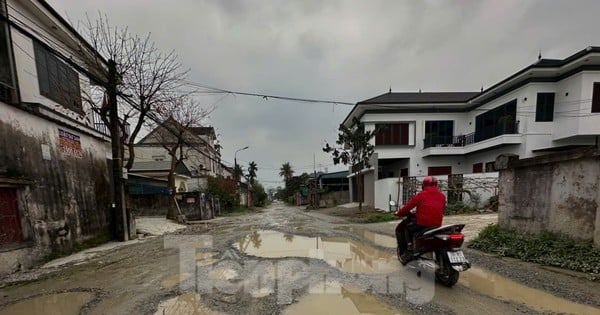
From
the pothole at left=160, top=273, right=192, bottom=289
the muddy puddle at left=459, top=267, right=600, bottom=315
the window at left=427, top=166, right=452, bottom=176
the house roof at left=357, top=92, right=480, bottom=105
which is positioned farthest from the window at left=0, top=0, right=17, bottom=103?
the window at left=427, top=166, right=452, bottom=176

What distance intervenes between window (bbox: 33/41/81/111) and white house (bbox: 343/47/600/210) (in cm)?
1523

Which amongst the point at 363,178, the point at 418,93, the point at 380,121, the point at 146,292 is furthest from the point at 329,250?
the point at 418,93

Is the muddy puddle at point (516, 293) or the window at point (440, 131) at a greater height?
the window at point (440, 131)

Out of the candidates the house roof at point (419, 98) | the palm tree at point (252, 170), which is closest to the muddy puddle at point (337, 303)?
the house roof at point (419, 98)

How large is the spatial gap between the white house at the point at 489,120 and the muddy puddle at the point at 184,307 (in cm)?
1525

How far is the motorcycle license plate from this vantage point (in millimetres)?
3558

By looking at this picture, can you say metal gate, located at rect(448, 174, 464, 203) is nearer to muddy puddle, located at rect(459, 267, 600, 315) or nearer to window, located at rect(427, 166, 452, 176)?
window, located at rect(427, 166, 452, 176)

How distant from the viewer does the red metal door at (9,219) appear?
5117 millimetres

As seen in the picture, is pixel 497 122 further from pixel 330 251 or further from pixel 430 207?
pixel 430 207

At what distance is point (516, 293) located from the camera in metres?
3.47

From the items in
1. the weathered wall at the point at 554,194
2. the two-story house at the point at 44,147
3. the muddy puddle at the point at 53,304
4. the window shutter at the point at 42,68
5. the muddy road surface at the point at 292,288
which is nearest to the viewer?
the muddy road surface at the point at 292,288

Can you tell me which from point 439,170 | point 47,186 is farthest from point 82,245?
point 439,170

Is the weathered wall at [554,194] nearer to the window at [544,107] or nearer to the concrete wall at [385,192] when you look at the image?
the concrete wall at [385,192]

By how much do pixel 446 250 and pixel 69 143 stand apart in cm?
971
